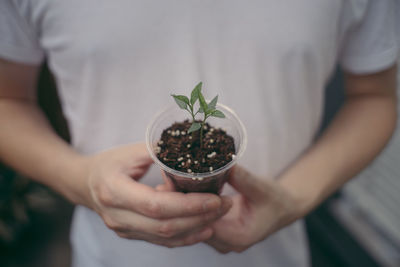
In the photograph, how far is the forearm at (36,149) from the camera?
1.15m

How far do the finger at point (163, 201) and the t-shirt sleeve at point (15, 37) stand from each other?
633 mm

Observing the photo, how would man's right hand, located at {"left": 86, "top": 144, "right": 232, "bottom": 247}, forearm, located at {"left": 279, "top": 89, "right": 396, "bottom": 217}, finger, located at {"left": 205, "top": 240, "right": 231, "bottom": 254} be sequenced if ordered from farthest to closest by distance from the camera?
forearm, located at {"left": 279, "top": 89, "right": 396, "bottom": 217} → finger, located at {"left": 205, "top": 240, "right": 231, "bottom": 254} → man's right hand, located at {"left": 86, "top": 144, "right": 232, "bottom": 247}

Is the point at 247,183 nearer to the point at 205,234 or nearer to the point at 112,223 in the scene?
the point at 205,234

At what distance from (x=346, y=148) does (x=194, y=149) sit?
766mm

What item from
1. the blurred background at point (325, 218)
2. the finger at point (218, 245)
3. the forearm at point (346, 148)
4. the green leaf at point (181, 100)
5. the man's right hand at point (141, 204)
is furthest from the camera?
the blurred background at point (325, 218)

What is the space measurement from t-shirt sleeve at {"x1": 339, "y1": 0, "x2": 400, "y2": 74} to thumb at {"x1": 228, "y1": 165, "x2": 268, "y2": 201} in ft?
2.11

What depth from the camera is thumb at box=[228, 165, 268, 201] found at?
0.91 m

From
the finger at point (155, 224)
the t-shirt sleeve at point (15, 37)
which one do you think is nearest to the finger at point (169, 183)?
the finger at point (155, 224)

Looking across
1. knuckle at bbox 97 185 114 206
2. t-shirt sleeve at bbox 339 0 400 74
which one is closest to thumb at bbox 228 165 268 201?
Result: knuckle at bbox 97 185 114 206

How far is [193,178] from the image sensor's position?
805 mm

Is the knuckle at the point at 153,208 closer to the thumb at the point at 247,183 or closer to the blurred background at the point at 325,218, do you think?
the thumb at the point at 247,183

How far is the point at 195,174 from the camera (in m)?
0.79

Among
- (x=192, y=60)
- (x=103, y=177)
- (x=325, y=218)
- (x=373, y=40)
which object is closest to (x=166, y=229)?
(x=103, y=177)

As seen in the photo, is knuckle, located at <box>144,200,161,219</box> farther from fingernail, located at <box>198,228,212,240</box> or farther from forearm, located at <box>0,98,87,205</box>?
forearm, located at <box>0,98,87,205</box>
